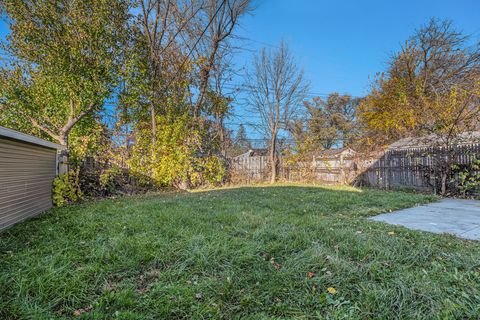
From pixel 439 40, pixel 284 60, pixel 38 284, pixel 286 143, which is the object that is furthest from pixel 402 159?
pixel 38 284

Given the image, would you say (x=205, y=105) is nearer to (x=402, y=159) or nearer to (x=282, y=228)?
(x=402, y=159)

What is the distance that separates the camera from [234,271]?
2.05m

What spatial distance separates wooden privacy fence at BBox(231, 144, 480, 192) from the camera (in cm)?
683

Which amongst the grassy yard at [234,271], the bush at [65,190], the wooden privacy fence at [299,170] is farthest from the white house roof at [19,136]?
the wooden privacy fence at [299,170]

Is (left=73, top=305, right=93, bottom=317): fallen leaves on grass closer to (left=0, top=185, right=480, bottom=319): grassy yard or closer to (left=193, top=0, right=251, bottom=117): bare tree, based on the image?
(left=0, top=185, right=480, bottom=319): grassy yard

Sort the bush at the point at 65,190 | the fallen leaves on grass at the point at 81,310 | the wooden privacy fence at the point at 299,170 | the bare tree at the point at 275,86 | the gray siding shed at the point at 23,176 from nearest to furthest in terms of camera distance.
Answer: the fallen leaves on grass at the point at 81,310, the gray siding shed at the point at 23,176, the bush at the point at 65,190, the wooden privacy fence at the point at 299,170, the bare tree at the point at 275,86

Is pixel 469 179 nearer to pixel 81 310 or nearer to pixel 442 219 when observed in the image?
pixel 442 219

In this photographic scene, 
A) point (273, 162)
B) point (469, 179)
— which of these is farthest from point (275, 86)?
point (469, 179)

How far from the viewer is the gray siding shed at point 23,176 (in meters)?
3.34

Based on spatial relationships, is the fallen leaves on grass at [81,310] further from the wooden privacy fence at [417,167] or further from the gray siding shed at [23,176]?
the wooden privacy fence at [417,167]

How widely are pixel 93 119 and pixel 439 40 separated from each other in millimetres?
14442

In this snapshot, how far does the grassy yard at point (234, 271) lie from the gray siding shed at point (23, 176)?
19.6 inches

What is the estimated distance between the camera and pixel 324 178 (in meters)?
10.3

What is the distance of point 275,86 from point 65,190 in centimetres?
898
